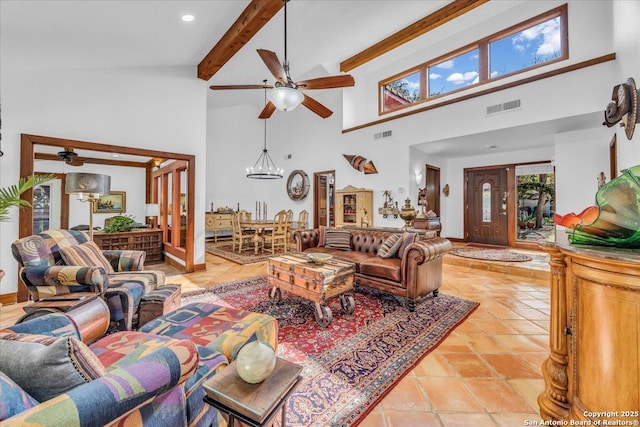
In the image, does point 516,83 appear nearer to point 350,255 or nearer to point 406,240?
point 406,240

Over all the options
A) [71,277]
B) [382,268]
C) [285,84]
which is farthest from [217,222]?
[382,268]

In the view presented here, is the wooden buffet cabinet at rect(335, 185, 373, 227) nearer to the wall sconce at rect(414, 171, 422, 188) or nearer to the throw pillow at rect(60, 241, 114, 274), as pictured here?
the wall sconce at rect(414, 171, 422, 188)

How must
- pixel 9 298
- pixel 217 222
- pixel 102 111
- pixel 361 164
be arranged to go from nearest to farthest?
pixel 9 298
pixel 102 111
pixel 361 164
pixel 217 222

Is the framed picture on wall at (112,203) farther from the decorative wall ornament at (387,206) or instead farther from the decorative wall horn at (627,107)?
the decorative wall horn at (627,107)

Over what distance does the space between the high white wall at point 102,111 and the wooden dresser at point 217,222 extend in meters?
3.63

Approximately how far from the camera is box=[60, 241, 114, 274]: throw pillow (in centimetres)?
233

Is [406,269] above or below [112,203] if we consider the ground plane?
below

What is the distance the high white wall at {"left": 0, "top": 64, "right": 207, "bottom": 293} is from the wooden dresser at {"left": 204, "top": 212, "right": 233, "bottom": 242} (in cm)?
363

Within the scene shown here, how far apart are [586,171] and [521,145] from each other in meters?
1.38

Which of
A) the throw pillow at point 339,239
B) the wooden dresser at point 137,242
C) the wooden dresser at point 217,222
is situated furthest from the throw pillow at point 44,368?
the wooden dresser at point 217,222

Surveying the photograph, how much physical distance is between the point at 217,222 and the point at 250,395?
7916 millimetres

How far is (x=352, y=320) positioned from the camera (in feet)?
8.61

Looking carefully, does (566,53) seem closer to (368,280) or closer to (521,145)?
(521,145)

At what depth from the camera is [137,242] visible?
5.24 meters
